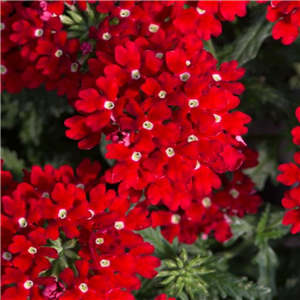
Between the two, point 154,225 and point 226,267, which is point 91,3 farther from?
point 226,267

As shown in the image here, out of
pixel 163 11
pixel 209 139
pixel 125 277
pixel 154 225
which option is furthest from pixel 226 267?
pixel 163 11

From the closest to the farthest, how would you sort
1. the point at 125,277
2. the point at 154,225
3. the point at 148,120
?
the point at 148,120, the point at 125,277, the point at 154,225

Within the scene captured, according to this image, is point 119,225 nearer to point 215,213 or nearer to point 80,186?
point 80,186

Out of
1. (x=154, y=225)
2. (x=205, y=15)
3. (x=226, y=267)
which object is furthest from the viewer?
(x=226, y=267)

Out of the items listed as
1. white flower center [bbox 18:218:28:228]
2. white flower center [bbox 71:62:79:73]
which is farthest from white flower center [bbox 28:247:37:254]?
white flower center [bbox 71:62:79:73]

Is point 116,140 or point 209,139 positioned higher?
point 209,139

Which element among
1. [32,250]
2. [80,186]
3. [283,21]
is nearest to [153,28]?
[283,21]

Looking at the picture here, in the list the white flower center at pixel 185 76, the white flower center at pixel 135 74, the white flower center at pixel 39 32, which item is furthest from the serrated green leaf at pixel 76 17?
the white flower center at pixel 185 76

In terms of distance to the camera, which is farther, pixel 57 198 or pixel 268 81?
pixel 268 81
